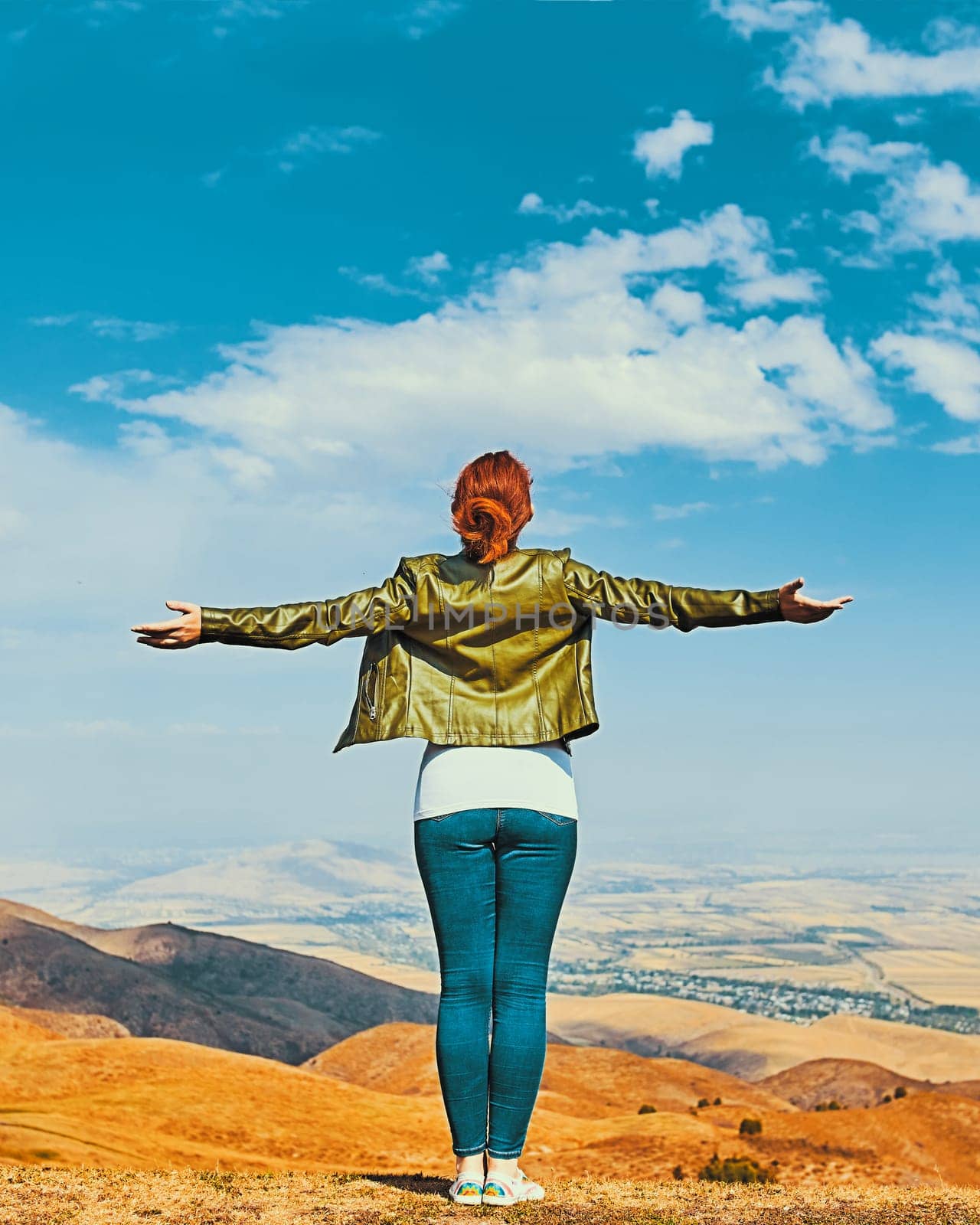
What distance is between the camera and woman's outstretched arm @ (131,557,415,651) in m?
5.43

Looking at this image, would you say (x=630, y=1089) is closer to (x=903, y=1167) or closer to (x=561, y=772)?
(x=903, y=1167)

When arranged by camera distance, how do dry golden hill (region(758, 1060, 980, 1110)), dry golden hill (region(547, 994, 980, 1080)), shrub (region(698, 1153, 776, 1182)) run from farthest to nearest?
dry golden hill (region(547, 994, 980, 1080)), dry golden hill (region(758, 1060, 980, 1110)), shrub (region(698, 1153, 776, 1182))

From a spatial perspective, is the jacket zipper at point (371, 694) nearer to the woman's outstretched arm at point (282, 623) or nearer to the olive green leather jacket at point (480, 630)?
A: the olive green leather jacket at point (480, 630)

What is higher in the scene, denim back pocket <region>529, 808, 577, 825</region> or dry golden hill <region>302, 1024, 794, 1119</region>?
denim back pocket <region>529, 808, 577, 825</region>

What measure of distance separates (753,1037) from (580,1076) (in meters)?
21.1

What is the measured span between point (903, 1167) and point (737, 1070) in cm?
2522

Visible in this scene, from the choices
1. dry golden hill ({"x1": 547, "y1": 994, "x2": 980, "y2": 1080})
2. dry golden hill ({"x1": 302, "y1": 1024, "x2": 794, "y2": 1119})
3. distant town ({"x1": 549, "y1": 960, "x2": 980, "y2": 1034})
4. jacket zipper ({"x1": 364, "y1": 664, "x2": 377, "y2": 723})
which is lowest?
distant town ({"x1": 549, "y1": 960, "x2": 980, "y2": 1034})

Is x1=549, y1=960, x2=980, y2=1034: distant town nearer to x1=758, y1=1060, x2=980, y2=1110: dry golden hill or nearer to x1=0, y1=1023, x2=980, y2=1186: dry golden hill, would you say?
x1=758, y1=1060, x2=980, y2=1110: dry golden hill

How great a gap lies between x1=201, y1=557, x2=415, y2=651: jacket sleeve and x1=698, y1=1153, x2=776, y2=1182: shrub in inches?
452

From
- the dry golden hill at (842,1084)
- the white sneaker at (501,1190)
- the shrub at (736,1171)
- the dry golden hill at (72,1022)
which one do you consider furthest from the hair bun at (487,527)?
the dry golden hill at (842,1084)

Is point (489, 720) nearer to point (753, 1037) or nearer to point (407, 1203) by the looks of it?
point (407, 1203)

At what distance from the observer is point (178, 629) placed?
5434mm

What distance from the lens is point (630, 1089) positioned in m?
27.0

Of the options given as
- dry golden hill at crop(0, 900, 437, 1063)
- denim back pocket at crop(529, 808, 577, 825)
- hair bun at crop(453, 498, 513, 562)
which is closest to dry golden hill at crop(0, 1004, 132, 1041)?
dry golden hill at crop(0, 900, 437, 1063)
